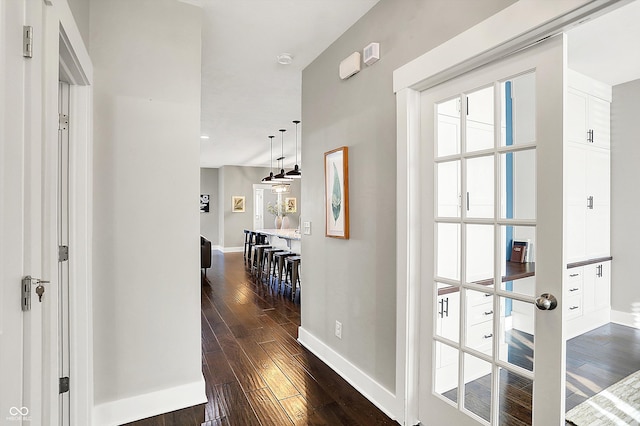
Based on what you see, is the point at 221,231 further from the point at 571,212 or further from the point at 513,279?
the point at 513,279

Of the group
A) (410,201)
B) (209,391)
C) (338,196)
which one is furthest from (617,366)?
(209,391)

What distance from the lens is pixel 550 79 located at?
1.39m

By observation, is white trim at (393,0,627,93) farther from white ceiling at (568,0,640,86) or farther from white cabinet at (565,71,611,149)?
white cabinet at (565,71,611,149)

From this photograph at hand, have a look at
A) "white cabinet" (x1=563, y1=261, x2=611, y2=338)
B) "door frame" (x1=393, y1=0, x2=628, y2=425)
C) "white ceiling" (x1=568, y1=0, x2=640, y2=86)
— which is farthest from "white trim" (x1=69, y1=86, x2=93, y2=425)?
"white cabinet" (x1=563, y1=261, x2=611, y2=338)

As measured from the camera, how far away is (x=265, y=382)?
2547 millimetres

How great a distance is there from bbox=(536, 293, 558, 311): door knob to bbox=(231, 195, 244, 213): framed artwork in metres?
10.3

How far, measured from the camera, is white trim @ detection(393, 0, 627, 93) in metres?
1.27

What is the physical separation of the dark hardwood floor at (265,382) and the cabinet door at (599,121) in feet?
12.9

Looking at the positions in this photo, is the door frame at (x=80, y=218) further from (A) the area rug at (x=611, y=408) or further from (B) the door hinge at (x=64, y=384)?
(A) the area rug at (x=611, y=408)

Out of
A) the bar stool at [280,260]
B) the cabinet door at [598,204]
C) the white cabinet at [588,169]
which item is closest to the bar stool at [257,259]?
the bar stool at [280,260]

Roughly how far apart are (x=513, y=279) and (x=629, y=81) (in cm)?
379

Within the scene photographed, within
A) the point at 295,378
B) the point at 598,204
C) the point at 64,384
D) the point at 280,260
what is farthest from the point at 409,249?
the point at 280,260

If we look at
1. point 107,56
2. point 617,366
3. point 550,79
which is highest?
point 107,56

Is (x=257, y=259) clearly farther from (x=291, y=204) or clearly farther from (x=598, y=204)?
(x=598, y=204)
